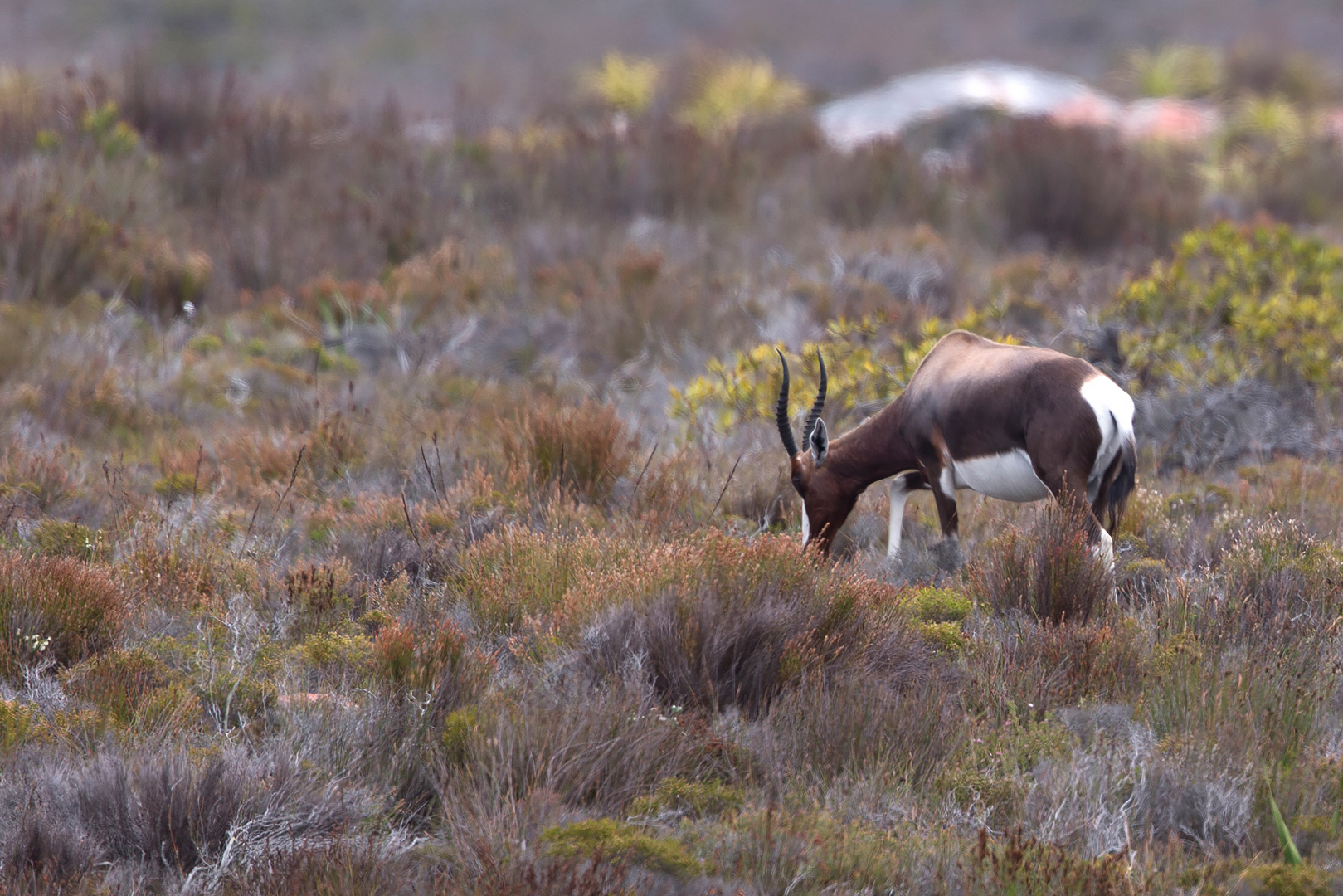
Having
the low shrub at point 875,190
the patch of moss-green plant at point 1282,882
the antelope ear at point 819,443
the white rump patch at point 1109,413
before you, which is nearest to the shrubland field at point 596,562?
the patch of moss-green plant at point 1282,882

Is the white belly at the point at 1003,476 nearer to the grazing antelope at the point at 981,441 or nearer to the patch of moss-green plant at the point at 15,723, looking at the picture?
the grazing antelope at the point at 981,441

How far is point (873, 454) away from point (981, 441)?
27.4 inches

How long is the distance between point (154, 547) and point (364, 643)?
1364mm

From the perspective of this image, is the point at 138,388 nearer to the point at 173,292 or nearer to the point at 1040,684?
A: the point at 173,292

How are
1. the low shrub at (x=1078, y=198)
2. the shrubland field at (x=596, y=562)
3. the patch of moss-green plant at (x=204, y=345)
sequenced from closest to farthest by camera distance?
the shrubland field at (x=596, y=562) < the patch of moss-green plant at (x=204, y=345) < the low shrub at (x=1078, y=198)

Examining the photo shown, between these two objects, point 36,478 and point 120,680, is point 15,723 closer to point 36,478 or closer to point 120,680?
point 120,680

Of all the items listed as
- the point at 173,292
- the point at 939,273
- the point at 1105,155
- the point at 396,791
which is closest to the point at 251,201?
the point at 173,292

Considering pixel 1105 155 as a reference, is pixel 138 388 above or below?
below

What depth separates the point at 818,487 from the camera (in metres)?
6.07

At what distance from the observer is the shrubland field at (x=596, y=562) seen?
355 centimetres

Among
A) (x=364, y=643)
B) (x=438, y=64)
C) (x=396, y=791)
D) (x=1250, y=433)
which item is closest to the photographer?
(x=396, y=791)

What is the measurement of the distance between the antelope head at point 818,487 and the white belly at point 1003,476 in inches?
25.7

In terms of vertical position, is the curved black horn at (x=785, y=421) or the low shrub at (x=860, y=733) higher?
the curved black horn at (x=785, y=421)

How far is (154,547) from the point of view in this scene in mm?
5438
